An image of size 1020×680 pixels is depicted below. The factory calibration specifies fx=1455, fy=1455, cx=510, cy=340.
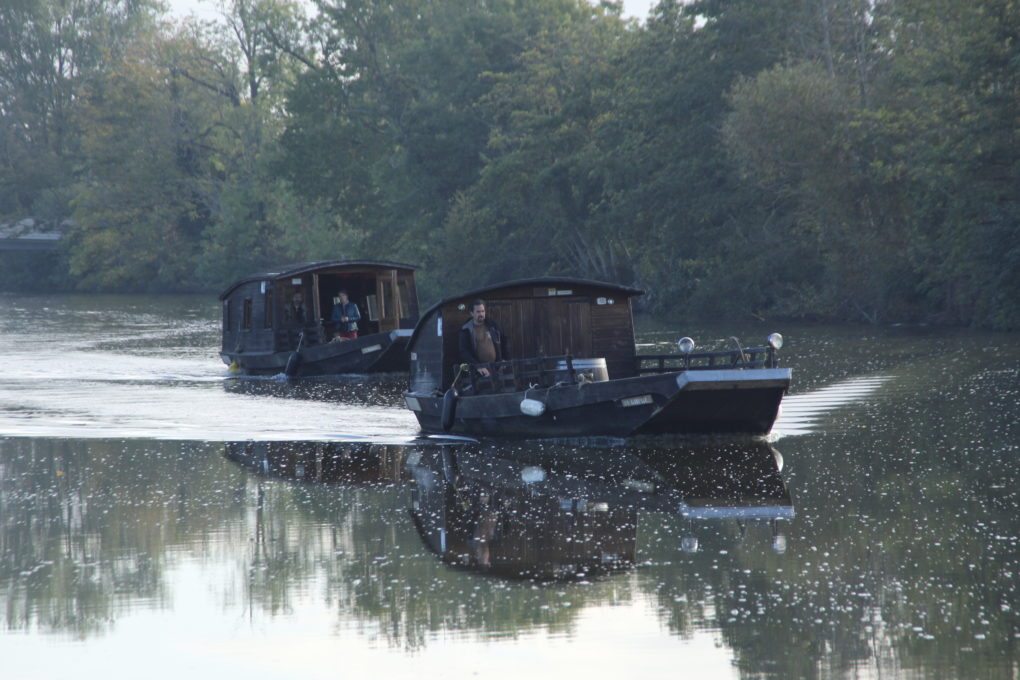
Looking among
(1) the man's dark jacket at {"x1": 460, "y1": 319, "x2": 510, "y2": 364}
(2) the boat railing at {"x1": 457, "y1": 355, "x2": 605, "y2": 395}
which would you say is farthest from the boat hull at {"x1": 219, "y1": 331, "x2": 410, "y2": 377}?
(2) the boat railing at {"x1": 457, "y1": 355, "x2": 605, "y2": 395}

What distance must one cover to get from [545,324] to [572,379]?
216cm

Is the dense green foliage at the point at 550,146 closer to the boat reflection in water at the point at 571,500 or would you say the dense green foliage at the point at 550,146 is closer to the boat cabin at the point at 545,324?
the boat cabin at the point at 545,324

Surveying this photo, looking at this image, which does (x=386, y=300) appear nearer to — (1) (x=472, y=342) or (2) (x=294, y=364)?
(2) (x=294, y=364)

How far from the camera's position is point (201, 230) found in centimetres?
8738

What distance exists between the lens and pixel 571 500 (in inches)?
579

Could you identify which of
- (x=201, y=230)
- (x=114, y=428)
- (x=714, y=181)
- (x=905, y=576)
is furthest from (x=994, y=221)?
(x=201, y=230)

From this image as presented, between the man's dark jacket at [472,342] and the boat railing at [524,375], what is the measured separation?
15cm

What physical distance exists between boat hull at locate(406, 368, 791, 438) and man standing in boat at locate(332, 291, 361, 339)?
40.4 ft

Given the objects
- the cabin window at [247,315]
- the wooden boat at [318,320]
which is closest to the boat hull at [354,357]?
the wooden boat at [318,320]

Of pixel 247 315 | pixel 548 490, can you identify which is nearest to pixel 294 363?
pixel 247 315

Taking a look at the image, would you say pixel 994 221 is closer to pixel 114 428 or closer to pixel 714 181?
pixel 714 181

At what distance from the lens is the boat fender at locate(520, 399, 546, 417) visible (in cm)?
1809

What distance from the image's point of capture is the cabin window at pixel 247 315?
32625mm

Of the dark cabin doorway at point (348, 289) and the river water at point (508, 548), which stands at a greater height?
the dark cabin doorway at point (348, 289)
